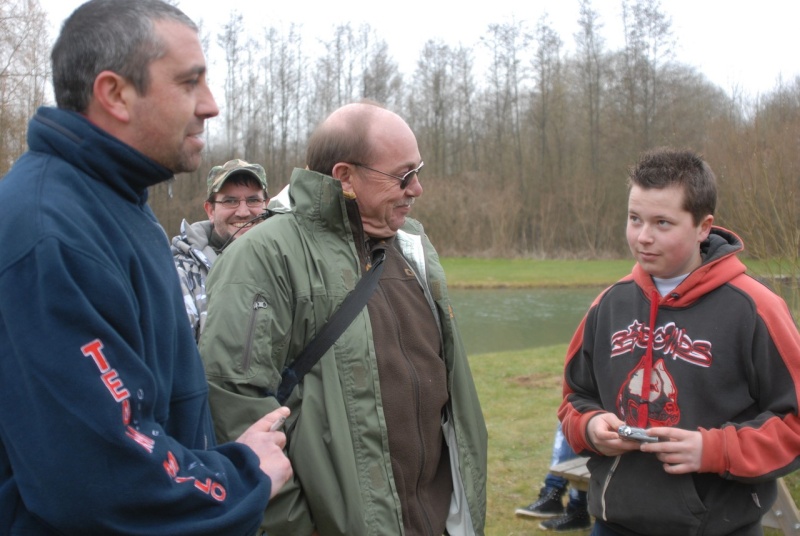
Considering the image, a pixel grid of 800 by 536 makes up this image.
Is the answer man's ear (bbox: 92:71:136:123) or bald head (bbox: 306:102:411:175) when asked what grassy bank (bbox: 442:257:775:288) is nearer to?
bald head (bbox: 306:102:411:175)

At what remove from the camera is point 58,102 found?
1739mm

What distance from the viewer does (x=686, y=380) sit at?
9.27 feet

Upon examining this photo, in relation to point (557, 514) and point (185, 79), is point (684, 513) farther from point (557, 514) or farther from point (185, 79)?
point (557, 514)

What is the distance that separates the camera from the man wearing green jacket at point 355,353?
8.25ft

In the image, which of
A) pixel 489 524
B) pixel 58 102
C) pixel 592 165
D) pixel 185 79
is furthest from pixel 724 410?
pixel 592 165

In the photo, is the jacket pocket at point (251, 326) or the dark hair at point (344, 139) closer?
the jacket pocket at point (251, 326)

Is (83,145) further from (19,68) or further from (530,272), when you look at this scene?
(530,272)

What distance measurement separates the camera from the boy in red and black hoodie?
2678mm

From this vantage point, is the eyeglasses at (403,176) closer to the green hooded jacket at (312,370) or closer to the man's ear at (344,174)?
the man's ear at (344,174)

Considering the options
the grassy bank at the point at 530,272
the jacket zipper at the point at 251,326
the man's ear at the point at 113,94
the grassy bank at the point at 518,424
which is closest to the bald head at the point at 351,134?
the jacket zipper at the point at 251,326

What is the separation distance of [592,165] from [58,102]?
4509 centimetres

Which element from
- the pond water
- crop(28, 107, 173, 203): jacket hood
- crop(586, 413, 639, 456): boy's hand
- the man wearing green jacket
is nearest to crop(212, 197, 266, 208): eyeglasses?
the man wearing green jacket

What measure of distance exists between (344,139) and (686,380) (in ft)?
5.30

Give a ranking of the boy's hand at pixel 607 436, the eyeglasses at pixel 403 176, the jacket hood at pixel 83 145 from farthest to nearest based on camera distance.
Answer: the eyeglasses at pixel 403 176
the boy's hand at pixel 607 436
the jacket hood at pixel 83 145
